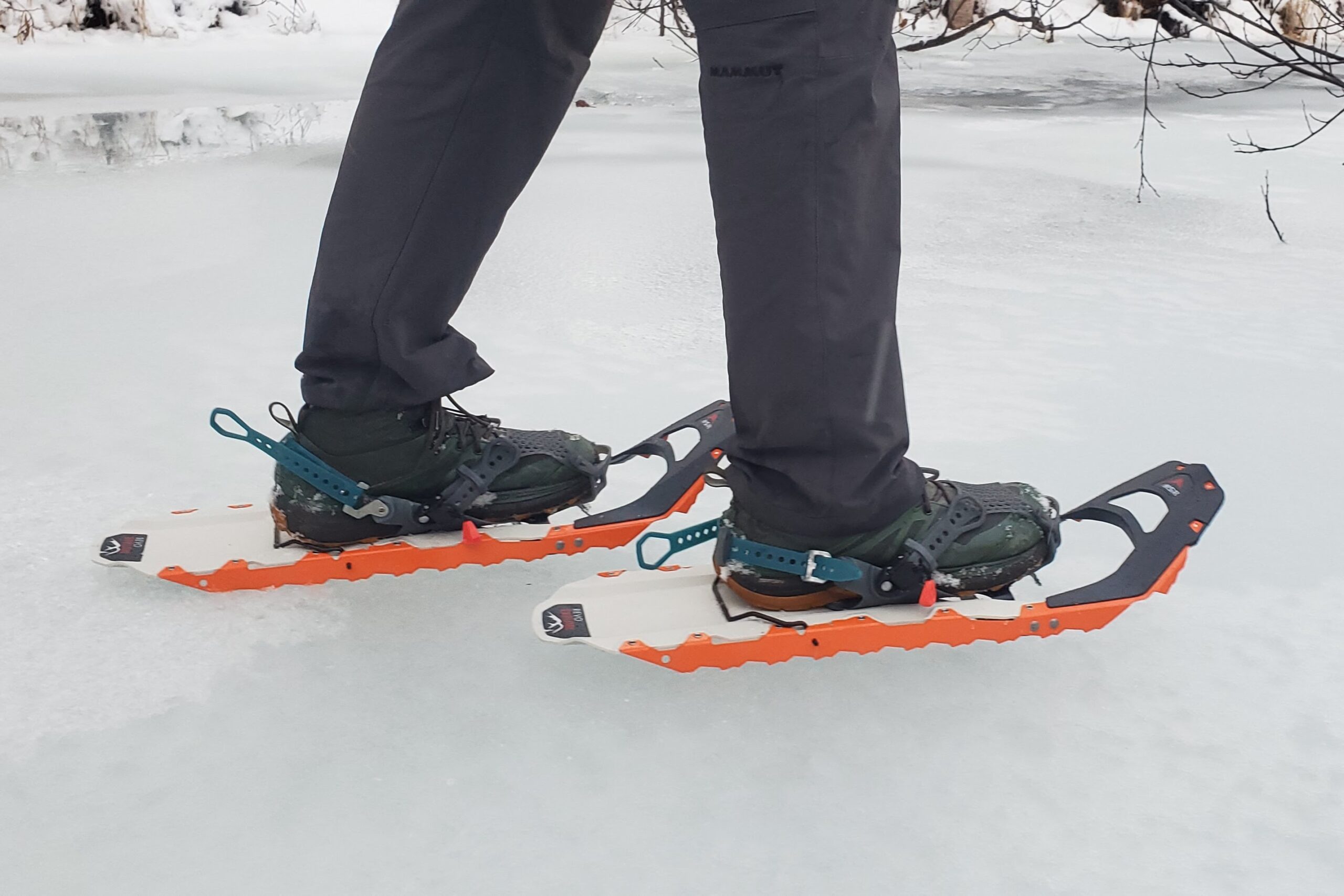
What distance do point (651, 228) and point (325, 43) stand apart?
22.3 feet

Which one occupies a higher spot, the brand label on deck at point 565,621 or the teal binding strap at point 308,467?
the teal binding strap at point 308,467

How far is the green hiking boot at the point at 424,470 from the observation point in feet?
4.14

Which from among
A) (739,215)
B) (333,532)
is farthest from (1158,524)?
(333,532)

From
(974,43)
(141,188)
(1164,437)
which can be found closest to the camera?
(1164,437)

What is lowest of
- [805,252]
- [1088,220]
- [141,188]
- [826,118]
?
[1088,220]

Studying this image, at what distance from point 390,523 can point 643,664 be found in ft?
1.15

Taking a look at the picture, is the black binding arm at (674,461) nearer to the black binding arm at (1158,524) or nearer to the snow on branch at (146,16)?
the black binding arm at (1158,524)

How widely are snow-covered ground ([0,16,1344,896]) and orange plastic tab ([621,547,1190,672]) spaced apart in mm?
24

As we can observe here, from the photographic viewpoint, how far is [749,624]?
44.3 inches

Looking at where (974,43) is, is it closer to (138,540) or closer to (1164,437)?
(1164,437)

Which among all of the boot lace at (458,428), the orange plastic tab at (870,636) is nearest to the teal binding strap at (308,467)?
the boot lace at (458,428)

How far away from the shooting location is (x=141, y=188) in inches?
129

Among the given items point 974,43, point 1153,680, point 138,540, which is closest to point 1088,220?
point 1153,680

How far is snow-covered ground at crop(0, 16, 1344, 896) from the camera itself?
0.88 meters
